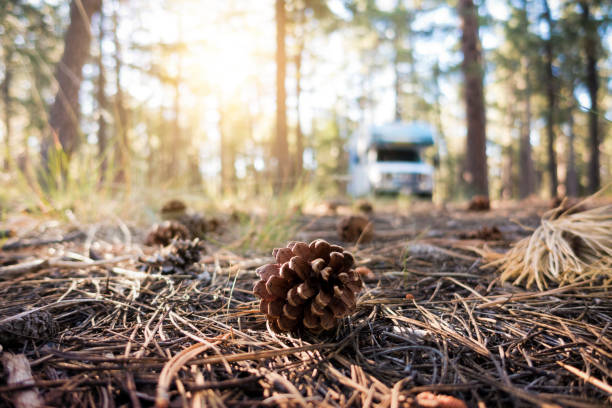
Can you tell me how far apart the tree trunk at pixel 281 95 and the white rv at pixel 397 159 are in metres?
3.24

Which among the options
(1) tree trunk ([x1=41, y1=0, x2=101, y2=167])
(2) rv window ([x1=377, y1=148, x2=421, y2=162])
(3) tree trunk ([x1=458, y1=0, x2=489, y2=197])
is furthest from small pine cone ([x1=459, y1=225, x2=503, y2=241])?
(2) rv window ([x1=377, y1=148, x2=421, y2=162])

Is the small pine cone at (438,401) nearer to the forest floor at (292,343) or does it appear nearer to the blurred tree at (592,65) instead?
the forest floor at (292,343)

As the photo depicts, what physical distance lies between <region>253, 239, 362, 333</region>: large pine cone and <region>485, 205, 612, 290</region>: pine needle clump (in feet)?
2.79

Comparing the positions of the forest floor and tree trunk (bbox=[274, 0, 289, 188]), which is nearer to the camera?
the forest floor

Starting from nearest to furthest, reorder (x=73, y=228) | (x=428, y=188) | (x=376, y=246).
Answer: (x=376, y=246), (x=73, y=228), (x=428, y=188)

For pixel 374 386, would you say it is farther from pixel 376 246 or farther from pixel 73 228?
pixel 73 228

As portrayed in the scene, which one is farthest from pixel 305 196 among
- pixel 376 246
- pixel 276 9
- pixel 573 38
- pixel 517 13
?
pixel 517 13

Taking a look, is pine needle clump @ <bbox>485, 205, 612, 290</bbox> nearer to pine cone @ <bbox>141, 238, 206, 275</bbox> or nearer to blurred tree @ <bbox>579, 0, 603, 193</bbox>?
pine cone @ <bbox>141, 238, 206, 275</bbox>

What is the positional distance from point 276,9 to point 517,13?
941 cm

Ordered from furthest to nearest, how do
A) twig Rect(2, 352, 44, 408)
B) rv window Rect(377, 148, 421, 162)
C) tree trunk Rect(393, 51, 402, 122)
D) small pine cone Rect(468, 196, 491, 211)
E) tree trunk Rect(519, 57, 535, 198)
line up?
tree trunk Rect(393, 51, 402, 122), tree trunk Rect(519, 57, 535, 198), rv window Rect(377, 148, 421, 162), small pine cone Rect(468, 196, 491, 211), twig Rect(2, 352, 44, 408)

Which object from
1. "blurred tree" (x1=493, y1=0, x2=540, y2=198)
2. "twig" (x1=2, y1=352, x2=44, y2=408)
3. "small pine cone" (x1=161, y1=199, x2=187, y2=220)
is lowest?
"twig" (x1=2, y1=352, x2=44, y2=408)

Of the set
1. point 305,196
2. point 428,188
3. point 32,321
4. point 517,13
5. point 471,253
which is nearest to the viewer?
point 32,321

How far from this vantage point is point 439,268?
1649 mm

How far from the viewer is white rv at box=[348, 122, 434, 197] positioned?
31.1 feet
